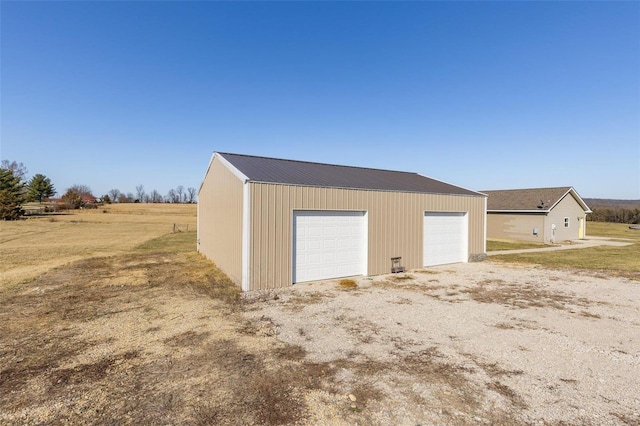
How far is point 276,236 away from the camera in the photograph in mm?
8977

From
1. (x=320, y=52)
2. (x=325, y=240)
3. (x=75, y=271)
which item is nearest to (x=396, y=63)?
(x=320, y=52)

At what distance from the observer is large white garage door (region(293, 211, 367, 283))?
9641 millimetres

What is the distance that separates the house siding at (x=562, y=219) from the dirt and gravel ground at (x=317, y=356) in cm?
1690

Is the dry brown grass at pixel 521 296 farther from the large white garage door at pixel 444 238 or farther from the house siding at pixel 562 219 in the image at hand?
the house siding at pixel 562 219

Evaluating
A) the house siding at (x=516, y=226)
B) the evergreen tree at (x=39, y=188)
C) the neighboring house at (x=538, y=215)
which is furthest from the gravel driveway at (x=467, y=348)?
the evergreen tree at (x=39, y=188)

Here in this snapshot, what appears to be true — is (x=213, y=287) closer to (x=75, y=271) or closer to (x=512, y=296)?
(x=75, y=271)

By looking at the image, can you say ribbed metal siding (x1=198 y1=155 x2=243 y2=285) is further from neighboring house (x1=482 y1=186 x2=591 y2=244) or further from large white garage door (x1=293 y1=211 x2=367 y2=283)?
neighboring house (x1=482 y1=186 x2=591 y2=244)

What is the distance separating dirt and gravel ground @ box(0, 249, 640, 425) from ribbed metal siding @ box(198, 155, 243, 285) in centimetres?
144

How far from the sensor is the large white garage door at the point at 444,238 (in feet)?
41.7

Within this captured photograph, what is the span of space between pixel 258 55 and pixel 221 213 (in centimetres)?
829

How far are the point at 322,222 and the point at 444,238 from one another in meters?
6.07

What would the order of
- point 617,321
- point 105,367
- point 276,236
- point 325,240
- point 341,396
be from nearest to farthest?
point 341,396 → point 105,367 → point 617,321 → point 276,236 → point 325,240

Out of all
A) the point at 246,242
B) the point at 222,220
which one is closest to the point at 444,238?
the point at 246,242

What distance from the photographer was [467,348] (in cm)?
504
